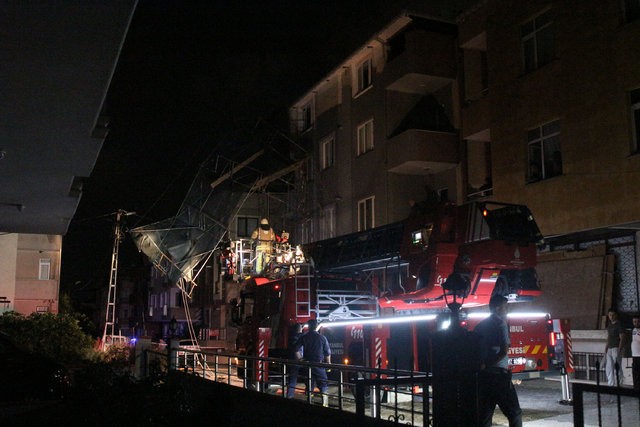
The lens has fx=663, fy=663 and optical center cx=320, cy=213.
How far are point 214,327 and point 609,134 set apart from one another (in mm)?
28450

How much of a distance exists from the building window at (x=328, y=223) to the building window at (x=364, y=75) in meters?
5.11

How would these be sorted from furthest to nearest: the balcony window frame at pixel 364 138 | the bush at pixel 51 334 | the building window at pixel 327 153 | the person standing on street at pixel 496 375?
the building window at pixel 327 153
the balcony window frame at pixel 364 138
the bush at pixel 51 334
the person standing on street at pixel 496 375

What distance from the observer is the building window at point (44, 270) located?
34969 millimetres

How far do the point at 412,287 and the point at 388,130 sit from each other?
11.8 meters

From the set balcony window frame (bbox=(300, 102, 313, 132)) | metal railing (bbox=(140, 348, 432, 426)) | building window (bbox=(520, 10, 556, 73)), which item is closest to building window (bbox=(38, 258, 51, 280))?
balcony window frame (bbox=(300, 102, 313, 132))

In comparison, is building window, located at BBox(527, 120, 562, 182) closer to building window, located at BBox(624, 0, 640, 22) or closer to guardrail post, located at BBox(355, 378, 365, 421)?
building window, located at BBox(624, 0, 640, 22)

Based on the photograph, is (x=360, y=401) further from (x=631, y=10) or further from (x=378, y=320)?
(x=631, y=10)

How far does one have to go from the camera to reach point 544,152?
60.2 feet

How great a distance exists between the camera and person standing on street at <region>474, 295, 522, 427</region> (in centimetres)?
774

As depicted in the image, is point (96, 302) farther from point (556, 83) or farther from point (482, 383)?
point (482, 383)

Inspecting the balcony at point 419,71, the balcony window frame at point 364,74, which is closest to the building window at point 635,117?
the balcony at point 419,71

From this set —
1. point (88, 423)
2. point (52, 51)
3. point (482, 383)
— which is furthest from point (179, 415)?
point (52, 51)

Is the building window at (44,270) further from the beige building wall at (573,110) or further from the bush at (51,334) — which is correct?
the beige building wall at (573,110)

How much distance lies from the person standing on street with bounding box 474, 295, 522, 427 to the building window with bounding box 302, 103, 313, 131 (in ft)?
74.4
